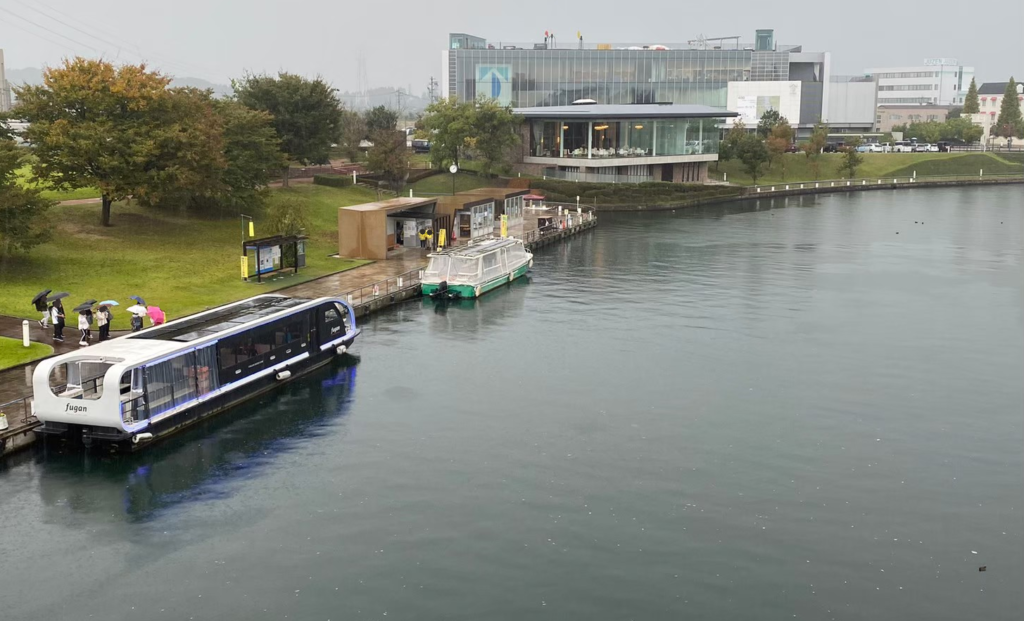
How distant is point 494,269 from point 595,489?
1461 inches

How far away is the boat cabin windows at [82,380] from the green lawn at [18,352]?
5.76 meters

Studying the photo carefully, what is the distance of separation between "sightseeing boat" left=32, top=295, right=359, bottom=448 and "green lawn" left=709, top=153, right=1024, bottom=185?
113583 mm

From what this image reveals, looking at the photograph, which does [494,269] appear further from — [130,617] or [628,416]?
[130,617]

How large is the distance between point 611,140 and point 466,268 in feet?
230

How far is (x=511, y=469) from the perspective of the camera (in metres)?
A: 34.0

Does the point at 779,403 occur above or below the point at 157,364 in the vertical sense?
below

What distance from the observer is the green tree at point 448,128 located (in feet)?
394

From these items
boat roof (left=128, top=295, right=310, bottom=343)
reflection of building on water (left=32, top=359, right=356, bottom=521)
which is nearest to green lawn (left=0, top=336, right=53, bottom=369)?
boat roof (left=128, top=295, right=310, bottom=343)

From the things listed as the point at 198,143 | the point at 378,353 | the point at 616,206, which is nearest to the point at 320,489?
the point at 378,353

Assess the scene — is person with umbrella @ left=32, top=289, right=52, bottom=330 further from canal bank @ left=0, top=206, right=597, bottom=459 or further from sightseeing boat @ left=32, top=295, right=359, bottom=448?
sightseeing boat @ left=32, top=295, right=359, bottom=448

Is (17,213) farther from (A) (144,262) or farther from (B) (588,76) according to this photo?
(B) (588,76)

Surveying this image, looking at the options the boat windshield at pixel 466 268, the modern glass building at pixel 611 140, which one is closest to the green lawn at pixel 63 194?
the boat windshield at pixel 466 268

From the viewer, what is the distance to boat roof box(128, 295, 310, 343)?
39281 millimetres

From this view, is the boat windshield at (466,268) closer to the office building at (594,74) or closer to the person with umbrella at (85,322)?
the person with umbrella at (85,322)
